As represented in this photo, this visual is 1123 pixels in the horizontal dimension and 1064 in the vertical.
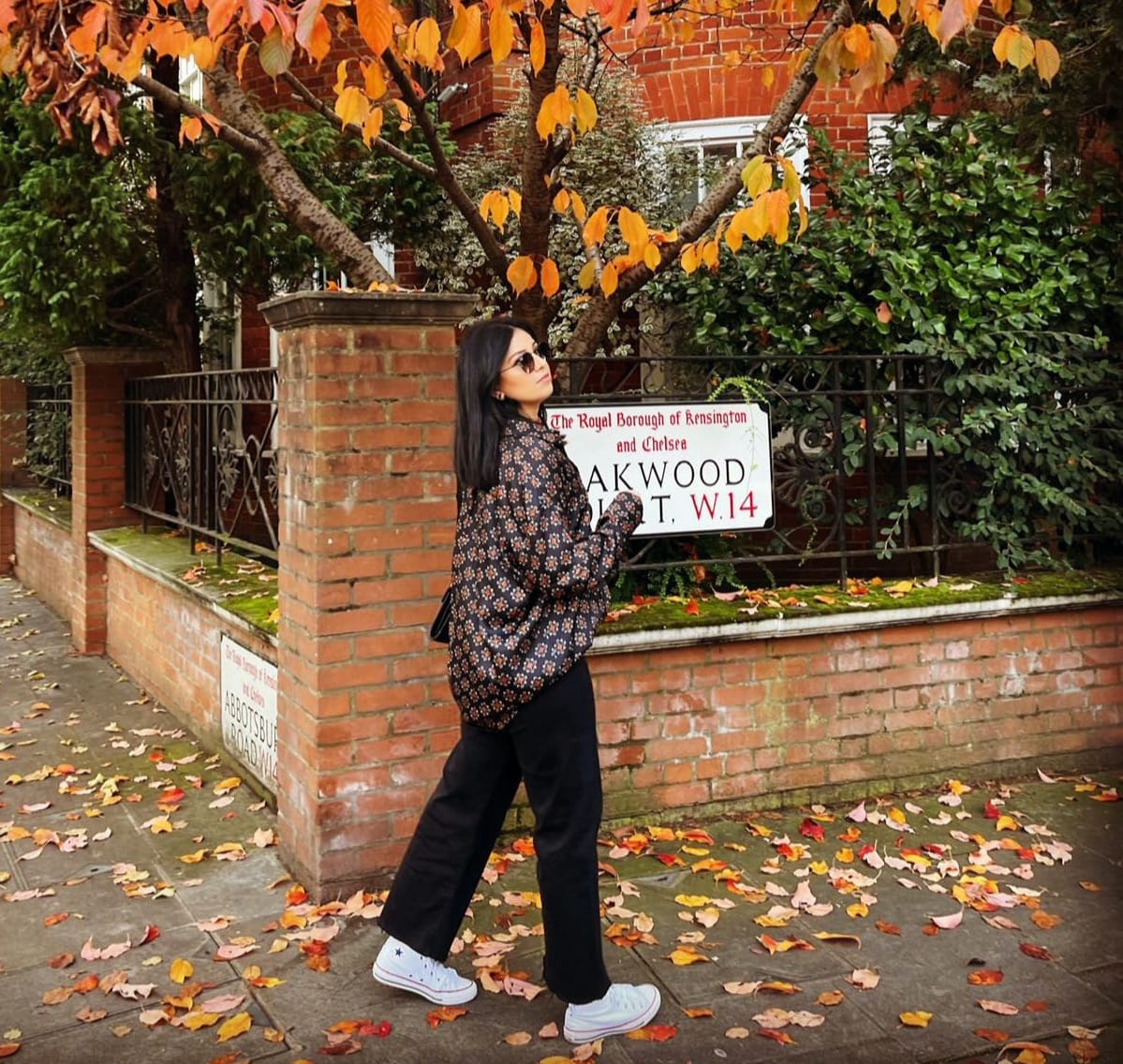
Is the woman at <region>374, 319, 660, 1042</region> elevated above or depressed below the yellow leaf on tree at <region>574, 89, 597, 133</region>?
below

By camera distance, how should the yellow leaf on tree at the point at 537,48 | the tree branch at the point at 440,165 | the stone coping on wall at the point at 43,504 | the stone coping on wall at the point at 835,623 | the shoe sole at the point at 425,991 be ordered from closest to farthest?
the shoe sole at the point at 425,991
the yellow leaf on tree at the point at 537,48
the stone coping on wall at the point at 835,623
the tree branch at the point at 440,165
the stone coping on wall at the point at 43,504

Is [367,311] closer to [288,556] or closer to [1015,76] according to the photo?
[288,556]

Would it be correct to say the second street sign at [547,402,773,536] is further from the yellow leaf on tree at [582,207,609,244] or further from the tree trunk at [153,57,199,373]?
the tree trunk at [153,57,199,373]

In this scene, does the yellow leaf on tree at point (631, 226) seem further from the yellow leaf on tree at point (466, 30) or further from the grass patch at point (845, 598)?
the grass patch at point (845, 598)

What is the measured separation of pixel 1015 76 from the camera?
242 inches

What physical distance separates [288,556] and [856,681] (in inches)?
94.7

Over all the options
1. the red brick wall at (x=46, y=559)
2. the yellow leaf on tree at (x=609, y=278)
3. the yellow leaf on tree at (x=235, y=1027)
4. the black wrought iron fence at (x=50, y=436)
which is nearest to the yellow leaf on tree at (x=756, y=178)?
the yellow leaf on tree at (x=609, y=278)

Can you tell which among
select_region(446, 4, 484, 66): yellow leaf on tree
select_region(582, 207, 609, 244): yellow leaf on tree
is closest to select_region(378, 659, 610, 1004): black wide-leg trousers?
select_region(582, 207, 609, 244): yellow leaf on tree

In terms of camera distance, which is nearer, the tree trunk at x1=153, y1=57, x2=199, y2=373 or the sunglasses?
the sunglasses

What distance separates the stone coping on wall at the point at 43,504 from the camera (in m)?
8.90

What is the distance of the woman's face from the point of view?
3.07 meters

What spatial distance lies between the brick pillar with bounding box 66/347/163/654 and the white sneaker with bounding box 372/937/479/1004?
516 cm

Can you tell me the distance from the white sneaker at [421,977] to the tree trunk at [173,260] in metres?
5.74

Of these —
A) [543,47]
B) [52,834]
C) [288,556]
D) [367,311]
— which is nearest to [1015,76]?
[543,47]
